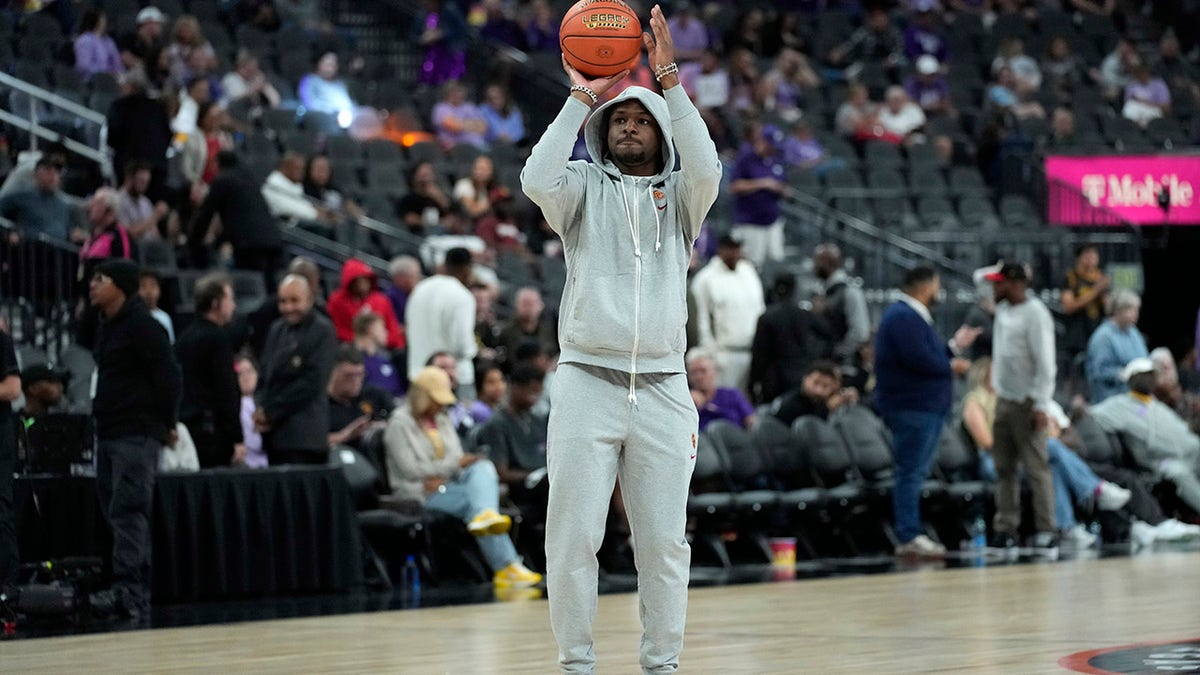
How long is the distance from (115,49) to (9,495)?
30.2ft

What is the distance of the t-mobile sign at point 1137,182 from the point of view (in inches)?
791

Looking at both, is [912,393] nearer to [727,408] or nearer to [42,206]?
[727,408]

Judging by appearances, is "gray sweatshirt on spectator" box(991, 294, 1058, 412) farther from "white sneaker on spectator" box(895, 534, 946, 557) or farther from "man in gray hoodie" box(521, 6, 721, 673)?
"man in gray hoodie" box(521, 6, 721, 673)

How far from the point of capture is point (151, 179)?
551 inches

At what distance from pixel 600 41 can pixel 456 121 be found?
12981mm

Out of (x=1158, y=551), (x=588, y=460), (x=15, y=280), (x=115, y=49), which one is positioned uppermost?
(x=115, y=49)

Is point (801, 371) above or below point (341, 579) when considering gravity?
above

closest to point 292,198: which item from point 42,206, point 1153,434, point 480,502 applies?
point 42,206

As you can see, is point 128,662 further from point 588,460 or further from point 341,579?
point 341,579

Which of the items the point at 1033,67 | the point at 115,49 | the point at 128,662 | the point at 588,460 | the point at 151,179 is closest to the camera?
the point at 588,460

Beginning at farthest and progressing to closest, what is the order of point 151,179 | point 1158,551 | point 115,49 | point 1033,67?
point 1033,67, point 115,49, point 151,179, point 1158,551

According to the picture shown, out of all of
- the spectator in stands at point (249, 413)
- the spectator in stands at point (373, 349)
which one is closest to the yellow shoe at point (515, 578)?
the spectator in stands at point (249, 413)

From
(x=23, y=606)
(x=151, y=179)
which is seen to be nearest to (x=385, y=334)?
(x=151, y=179)

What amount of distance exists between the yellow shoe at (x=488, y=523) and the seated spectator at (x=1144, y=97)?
13605 mm
